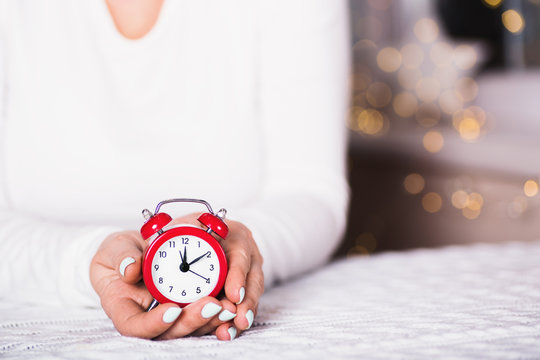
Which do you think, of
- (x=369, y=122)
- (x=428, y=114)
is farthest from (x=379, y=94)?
(x=428, y=114)

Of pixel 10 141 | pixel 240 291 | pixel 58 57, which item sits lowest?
pixel 240 291

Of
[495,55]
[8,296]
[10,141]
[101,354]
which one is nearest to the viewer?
[101,354]

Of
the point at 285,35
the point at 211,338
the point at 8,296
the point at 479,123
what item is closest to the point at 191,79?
the point at 285,35

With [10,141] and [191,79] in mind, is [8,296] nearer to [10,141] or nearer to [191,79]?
[10,141]

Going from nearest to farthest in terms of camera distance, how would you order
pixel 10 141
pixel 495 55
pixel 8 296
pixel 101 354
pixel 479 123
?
1. pixel 101 354
2. pixel 8 296
3. pixel 10 141
4. pixel 479 123
5. pixel 495 55

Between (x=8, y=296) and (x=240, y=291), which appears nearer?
(x=240, y=291)

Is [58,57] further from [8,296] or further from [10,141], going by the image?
[8,296]

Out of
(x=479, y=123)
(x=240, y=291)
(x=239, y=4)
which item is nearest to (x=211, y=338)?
(x=240, y=291)

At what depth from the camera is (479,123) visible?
2.43 metres

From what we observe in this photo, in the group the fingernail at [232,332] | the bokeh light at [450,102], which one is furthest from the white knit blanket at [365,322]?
the bokeh light at [450,102]

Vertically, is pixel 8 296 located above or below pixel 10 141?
below

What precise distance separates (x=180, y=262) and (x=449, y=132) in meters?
1.75

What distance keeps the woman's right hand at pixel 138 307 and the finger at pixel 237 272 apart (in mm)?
14

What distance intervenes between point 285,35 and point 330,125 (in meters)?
0.18
